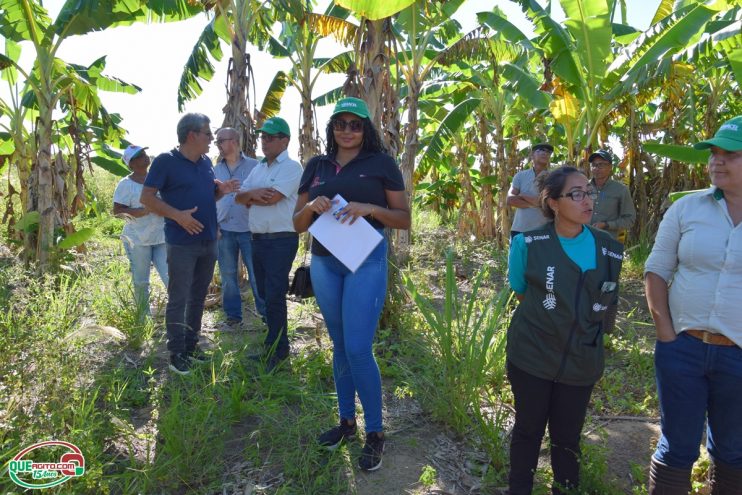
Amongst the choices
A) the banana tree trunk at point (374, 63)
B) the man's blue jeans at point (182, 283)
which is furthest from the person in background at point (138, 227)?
the banana tree trunk at point (374, 63)

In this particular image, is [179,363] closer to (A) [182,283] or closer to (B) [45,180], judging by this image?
(A) [182,283]

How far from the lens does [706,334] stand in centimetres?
227

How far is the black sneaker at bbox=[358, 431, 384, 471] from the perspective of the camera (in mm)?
2924

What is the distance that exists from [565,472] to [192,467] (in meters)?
1.90

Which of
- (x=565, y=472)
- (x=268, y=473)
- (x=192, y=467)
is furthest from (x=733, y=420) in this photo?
(x=192, y=467)

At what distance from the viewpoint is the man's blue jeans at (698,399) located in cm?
223

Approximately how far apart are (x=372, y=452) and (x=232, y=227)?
3.25 metres

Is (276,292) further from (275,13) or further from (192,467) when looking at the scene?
(275,13)

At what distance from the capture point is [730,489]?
2.30 meters

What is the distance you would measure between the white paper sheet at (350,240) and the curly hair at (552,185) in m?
0.86

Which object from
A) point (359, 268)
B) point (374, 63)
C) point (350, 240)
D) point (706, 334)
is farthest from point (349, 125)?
point (374, 63)

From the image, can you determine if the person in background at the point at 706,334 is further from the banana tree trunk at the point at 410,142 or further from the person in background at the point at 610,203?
the banana tree trunk at the point at 410,142

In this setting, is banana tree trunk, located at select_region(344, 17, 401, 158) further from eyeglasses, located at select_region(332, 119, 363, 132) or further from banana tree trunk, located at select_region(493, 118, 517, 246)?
banana tree trunk, located at select_region(493, 118, 517, 246)

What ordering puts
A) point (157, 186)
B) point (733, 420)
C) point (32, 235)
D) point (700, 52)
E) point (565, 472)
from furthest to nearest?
point (32, 235)
point (700, 52)
point (157, 186)
point (565, 472)
point (733, 420)
